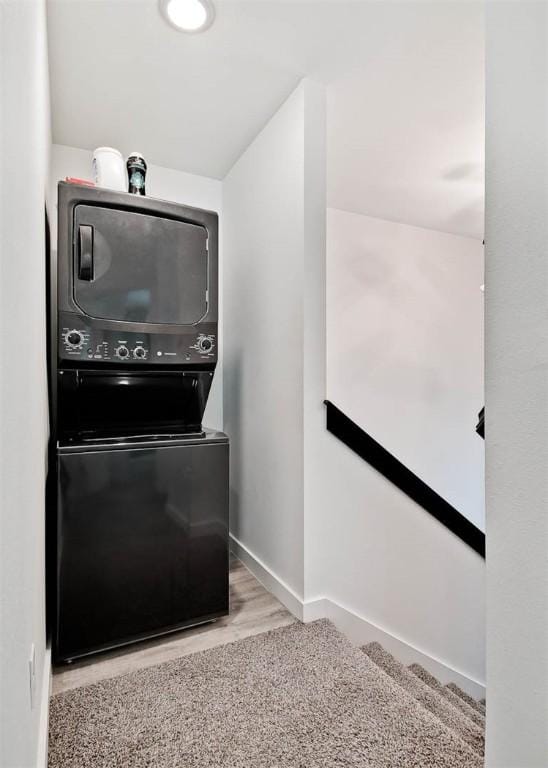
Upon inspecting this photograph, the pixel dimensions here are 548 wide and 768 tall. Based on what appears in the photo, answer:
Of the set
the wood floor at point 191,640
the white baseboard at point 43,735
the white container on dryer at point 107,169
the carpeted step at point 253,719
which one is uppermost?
the white container on dryer at point 107,169

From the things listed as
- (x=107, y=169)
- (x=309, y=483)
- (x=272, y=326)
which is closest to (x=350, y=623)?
(x=309, y=483)

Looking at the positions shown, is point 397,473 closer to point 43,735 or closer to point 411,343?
point 43,735

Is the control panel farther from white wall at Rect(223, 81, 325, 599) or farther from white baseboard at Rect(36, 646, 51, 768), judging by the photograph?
white baseboard at Rect(36, 646, 51, 768)

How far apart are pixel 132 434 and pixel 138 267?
691 mm

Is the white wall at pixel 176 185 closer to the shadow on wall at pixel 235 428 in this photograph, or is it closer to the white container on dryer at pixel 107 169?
the shadow on wall at pixel 235 428

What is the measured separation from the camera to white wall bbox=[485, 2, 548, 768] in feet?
2.10

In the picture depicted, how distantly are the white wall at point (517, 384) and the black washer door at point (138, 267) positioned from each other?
1.29 meters

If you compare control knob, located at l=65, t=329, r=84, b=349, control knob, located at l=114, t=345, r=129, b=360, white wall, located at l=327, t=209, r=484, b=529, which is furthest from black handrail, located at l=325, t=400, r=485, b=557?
white wall, located at l=327, t=209, r=484, b=529

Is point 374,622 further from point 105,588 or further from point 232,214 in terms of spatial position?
point 232,214

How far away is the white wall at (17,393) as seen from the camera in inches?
23.7

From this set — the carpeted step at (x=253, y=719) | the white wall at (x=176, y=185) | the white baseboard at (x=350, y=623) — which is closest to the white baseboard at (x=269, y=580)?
the white baseboard at (x=350, y=623)

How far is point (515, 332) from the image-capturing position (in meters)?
0.68

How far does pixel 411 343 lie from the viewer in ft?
11.9

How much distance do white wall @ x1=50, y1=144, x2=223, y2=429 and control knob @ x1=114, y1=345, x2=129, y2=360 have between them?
106 centimetres
